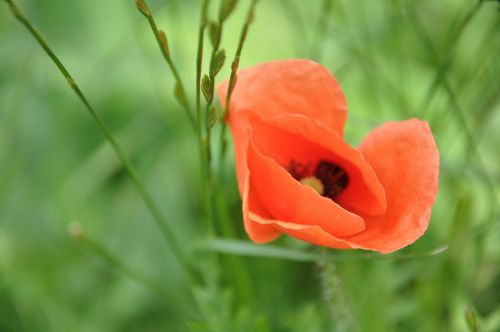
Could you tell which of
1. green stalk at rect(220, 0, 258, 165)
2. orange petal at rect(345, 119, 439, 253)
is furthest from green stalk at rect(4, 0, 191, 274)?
orange petal at rect(345, 119, 439, 253)

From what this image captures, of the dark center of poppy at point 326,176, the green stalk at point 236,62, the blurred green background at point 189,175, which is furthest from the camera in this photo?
the blurred green background at point 189,175

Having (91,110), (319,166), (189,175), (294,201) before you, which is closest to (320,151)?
(319,166)

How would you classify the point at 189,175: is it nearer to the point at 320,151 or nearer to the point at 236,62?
the point at 320,151

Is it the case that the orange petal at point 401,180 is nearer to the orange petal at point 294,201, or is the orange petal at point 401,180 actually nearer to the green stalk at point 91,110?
the orange petal at point 294,201

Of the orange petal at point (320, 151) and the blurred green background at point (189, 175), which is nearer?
the orange petal at point (320, 151)

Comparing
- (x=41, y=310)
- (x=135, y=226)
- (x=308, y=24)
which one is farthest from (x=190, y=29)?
(x=41, y=310)

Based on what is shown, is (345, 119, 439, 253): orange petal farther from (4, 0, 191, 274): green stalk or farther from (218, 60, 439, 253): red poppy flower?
(4, 0, 191, 274): green stalk

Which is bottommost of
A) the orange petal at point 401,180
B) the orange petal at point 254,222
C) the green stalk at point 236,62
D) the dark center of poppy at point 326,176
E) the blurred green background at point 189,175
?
the blurred green background at point 189,175

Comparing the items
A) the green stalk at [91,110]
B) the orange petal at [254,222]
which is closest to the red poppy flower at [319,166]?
the orange petal at [254,222]
